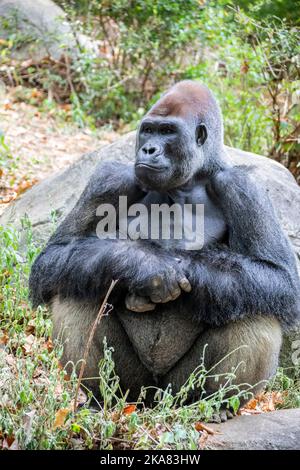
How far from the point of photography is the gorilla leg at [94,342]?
3896mm

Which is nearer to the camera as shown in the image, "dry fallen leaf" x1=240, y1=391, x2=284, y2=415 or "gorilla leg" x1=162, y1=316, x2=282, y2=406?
"gorilla leg" x1=162, y1=316, x2=282, y2=406

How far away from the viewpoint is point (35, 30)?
10.9 m

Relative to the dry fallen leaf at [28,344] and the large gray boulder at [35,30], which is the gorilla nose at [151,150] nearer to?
the dry fallen leaf at [28,344]

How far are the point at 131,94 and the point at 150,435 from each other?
26.0 ft

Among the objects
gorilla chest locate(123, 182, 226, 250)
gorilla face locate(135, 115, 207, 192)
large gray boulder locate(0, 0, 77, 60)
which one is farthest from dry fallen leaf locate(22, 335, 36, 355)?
large gray boulder locate(0, 0, 77, 60)

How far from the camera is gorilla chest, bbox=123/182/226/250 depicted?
399 centimetres

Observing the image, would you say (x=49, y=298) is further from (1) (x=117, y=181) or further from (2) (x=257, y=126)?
(2) (x=257, y=126)

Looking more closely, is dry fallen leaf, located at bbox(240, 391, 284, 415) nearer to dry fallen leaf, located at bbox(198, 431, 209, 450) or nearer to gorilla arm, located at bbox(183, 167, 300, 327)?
gorilla arm, located at bbox(183, 167, 300, 327)

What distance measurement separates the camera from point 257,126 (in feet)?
26.3

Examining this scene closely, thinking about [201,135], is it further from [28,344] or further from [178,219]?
[28,344]

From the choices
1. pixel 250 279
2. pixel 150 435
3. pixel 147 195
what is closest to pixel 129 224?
pixel 147 195

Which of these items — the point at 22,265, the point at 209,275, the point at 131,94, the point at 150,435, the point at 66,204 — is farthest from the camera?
the point at 131,94

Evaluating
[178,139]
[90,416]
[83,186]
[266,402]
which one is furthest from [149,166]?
[83,186]

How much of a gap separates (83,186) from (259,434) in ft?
10.1
